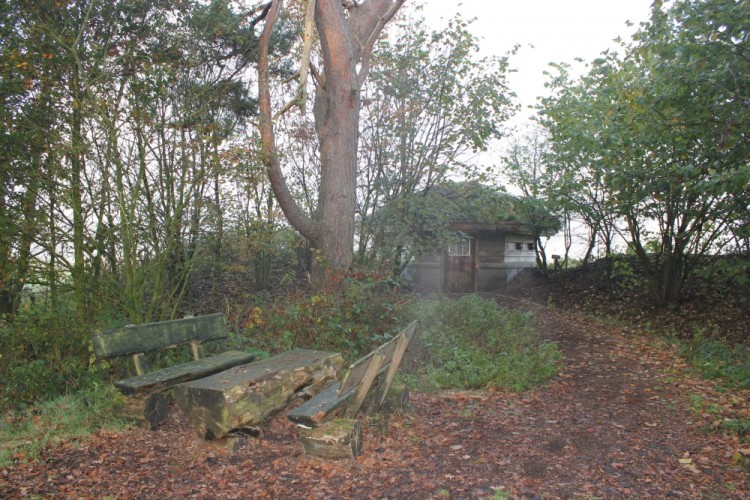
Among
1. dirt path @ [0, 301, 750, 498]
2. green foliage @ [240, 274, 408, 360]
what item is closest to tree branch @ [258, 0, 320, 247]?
green foliage @ [240, 274, 408, 360]

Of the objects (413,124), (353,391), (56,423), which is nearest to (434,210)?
(413,124)

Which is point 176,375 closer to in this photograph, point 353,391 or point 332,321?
point 353,391

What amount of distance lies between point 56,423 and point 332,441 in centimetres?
291

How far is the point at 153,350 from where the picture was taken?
214 inches

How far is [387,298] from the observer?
823 cm

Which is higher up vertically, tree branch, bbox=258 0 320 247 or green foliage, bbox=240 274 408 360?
tree branch, bbox=258 0 320 247

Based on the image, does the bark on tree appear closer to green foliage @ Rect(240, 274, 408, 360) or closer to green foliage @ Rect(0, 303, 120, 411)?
green foliage @ Rect(240, 274, 408, 360)

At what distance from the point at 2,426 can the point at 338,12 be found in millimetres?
7852

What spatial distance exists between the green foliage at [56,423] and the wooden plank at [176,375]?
45 centimetres

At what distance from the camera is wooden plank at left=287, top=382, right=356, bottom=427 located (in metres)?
3.95

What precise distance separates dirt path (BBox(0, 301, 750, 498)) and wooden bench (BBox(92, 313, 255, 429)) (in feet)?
0.86

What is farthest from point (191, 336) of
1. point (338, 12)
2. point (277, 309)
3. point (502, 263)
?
point (502, 263)

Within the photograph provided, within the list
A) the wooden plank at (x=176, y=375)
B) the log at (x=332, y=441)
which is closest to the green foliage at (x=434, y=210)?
the wooden plank at (x=176, y=375)

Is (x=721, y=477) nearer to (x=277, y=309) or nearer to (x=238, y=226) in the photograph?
(x=277, y=309)
